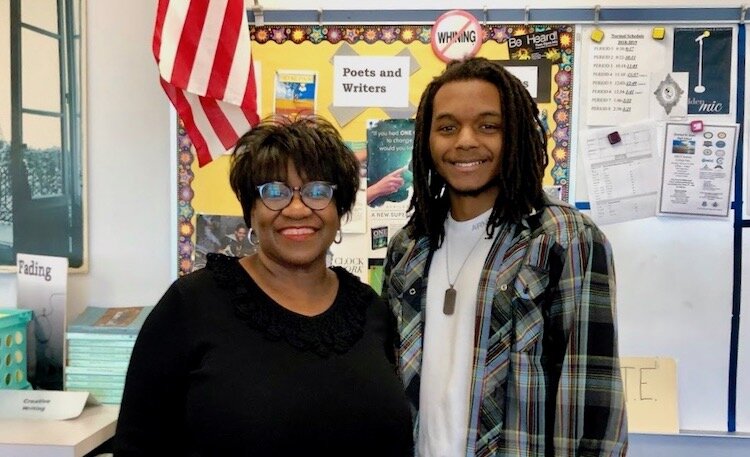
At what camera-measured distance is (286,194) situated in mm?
1146

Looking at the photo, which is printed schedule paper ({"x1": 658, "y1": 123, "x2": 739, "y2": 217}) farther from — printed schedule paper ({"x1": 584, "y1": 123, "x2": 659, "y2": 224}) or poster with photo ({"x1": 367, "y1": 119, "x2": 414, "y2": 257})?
poster with photo ({"x1": 367, "y1": 119, "x2": 414, "y2": 257})

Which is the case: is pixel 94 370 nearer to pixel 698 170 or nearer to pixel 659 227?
pixel 659 227

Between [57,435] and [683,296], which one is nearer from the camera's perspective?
[57,435]

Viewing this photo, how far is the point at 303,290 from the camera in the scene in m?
1.21

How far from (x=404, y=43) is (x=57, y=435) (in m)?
1.43

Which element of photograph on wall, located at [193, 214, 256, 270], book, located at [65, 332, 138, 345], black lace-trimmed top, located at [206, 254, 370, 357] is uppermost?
photograph on wall, located at [193, 214, 256, 270]

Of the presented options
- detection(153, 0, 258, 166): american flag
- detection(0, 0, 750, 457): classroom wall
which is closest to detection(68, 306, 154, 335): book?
detection(0, 0, 750, 457): classroom wall

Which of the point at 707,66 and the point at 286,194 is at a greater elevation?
the point at 707,66


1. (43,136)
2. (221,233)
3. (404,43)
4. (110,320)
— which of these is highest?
(404,43)

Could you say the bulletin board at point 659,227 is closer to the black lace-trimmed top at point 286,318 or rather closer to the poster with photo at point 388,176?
the poster with photo at point 388,176

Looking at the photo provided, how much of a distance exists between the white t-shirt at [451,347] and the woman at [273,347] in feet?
0.19

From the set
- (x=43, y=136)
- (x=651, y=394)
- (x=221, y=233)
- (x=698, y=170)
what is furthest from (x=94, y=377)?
(x=698, y=170)

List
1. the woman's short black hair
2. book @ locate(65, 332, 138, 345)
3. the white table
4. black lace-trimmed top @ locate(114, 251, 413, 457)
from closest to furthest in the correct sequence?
black lace-trimmed top @ locate(114, 251, 413, 457) → the woman's short black hair → the white table → book @ locate(65, 332, 138, 345)

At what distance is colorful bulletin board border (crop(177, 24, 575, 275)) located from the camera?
6.11ft
